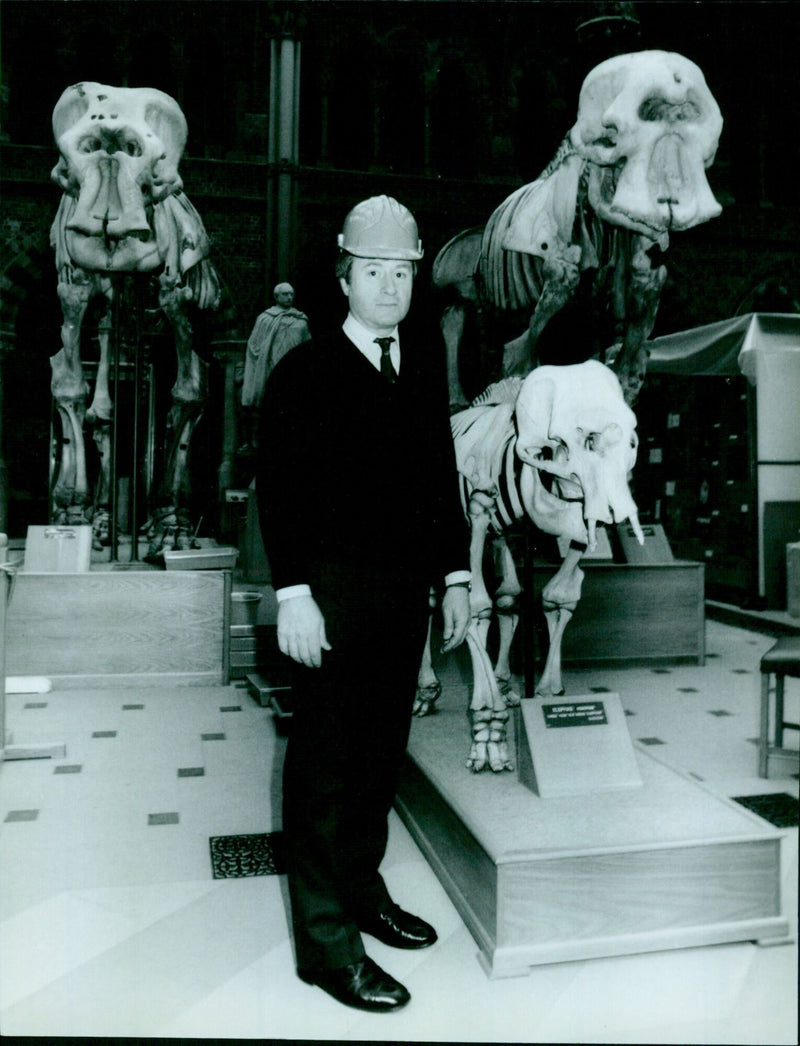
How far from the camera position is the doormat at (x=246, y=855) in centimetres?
297

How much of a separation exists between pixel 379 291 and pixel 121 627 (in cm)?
363

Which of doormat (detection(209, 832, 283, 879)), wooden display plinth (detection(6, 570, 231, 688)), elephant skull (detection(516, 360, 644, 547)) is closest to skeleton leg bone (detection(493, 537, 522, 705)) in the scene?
elephant skull (detection(516, 360, 644, 547))

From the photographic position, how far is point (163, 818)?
3.42m

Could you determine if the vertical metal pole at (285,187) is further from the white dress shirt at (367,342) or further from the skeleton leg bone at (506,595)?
the white dress shirt at (367,342)

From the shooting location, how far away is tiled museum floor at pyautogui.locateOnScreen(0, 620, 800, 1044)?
215 cm

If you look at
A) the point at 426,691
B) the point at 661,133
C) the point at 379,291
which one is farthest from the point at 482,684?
the point at 661,133

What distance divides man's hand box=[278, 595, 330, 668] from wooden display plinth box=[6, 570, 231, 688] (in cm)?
339

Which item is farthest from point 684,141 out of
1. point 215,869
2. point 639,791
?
point 215,869

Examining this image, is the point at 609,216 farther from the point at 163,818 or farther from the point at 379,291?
the point at 163,818

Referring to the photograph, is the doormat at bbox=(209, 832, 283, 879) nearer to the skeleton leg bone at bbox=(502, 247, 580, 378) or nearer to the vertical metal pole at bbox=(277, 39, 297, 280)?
the skeleton leg bone at bbox=(502, 247, 580, 378)

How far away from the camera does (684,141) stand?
3277 millimetres

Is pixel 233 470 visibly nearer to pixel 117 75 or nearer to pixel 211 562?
pixel 117 75

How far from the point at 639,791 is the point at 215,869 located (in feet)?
4.51

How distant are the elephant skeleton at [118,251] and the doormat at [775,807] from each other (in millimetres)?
3935
